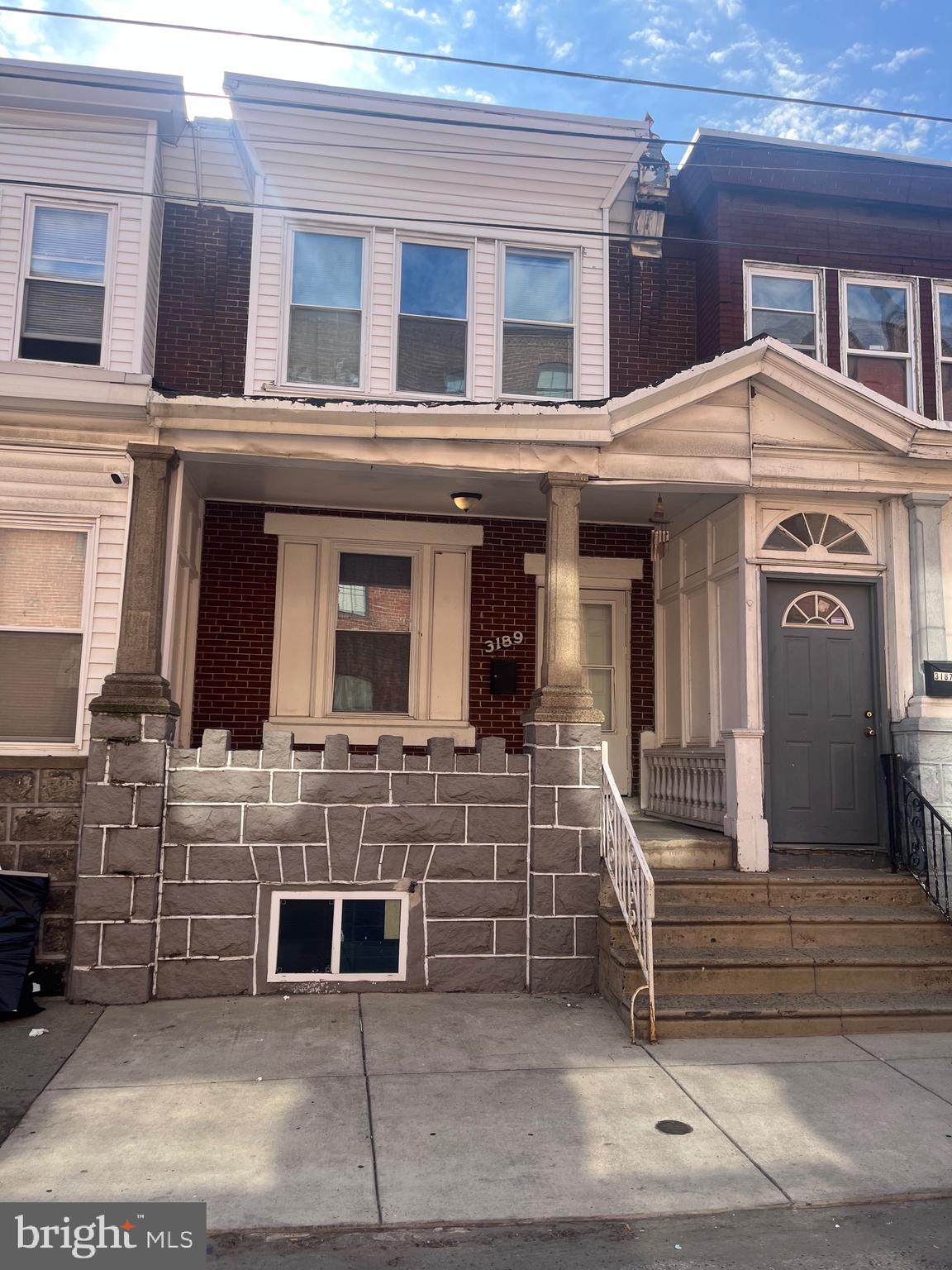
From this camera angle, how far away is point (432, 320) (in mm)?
9281

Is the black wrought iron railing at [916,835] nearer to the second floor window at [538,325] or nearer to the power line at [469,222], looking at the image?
the second floor window at [538,325]

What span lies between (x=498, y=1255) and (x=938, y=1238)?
1.73 meters

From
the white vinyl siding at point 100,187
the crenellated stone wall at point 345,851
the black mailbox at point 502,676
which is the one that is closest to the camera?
the crenellated stone wall at point 345,851

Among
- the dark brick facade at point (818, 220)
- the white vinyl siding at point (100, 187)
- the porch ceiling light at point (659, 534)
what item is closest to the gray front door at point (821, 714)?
the porch ceiling light at point (659, 534)

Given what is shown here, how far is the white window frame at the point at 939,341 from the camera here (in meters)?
9.80

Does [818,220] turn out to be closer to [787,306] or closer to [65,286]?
[787,306]

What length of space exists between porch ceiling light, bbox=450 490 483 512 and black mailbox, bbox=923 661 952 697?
164 inches

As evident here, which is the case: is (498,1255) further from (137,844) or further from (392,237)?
(392,237)

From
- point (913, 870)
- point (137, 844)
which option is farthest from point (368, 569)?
point (913, 870)

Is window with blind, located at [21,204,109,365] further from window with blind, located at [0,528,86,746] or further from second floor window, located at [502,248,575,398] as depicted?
second floor window, located at [502,248,575,398]

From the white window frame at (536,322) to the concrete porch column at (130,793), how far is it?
3571mm

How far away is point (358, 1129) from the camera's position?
4.64m

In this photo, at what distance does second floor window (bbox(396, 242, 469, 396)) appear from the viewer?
A: 30.2 feet

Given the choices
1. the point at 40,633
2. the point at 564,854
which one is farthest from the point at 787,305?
the point at 40,633
